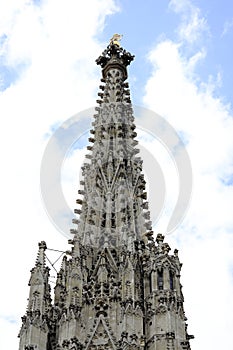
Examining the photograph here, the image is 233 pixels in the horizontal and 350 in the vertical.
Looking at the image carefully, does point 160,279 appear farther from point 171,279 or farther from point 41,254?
point 41,254

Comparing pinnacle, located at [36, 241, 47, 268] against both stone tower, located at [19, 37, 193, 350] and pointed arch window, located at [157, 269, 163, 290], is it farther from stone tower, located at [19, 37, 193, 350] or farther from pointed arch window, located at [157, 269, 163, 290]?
pointed arch window, located at [157, 269, 163, 290]

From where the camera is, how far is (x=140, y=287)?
32.4m

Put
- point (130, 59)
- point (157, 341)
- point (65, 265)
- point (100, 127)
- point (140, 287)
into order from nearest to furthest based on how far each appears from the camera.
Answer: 1. point (157, 341)
2. point (140, 287)
3. point (65, 265)
4. point (100, 127)
5. point (130, 59)

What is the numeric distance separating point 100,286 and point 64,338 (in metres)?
3.74

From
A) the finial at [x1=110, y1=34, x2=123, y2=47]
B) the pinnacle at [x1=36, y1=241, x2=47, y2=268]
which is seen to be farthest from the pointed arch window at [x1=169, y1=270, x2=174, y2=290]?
the finial at [x1=110, y1=34, x2=123, y2=47]

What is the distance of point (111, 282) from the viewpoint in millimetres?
32812

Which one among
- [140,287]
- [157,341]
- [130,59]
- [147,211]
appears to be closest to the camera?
[157,341]

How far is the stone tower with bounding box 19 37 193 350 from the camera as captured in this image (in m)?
29.8

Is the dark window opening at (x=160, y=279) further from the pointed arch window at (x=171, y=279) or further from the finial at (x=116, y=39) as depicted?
the finial at (x=116, y=39)

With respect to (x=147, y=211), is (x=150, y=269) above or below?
below

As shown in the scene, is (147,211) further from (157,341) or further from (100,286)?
(157,341)

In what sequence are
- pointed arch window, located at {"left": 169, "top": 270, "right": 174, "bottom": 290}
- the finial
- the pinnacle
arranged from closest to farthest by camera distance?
pointed arch window, located at {"left": 169, "top": 270, "right": 174, "bottom": 290}
the pinnacle
the finial

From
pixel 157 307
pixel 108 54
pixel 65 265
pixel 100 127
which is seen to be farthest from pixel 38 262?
pixel 108 54

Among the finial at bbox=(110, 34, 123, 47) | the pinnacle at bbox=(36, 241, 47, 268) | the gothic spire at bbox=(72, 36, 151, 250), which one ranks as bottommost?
the pinnacle at bbox=(36, 241, 47, 268)
